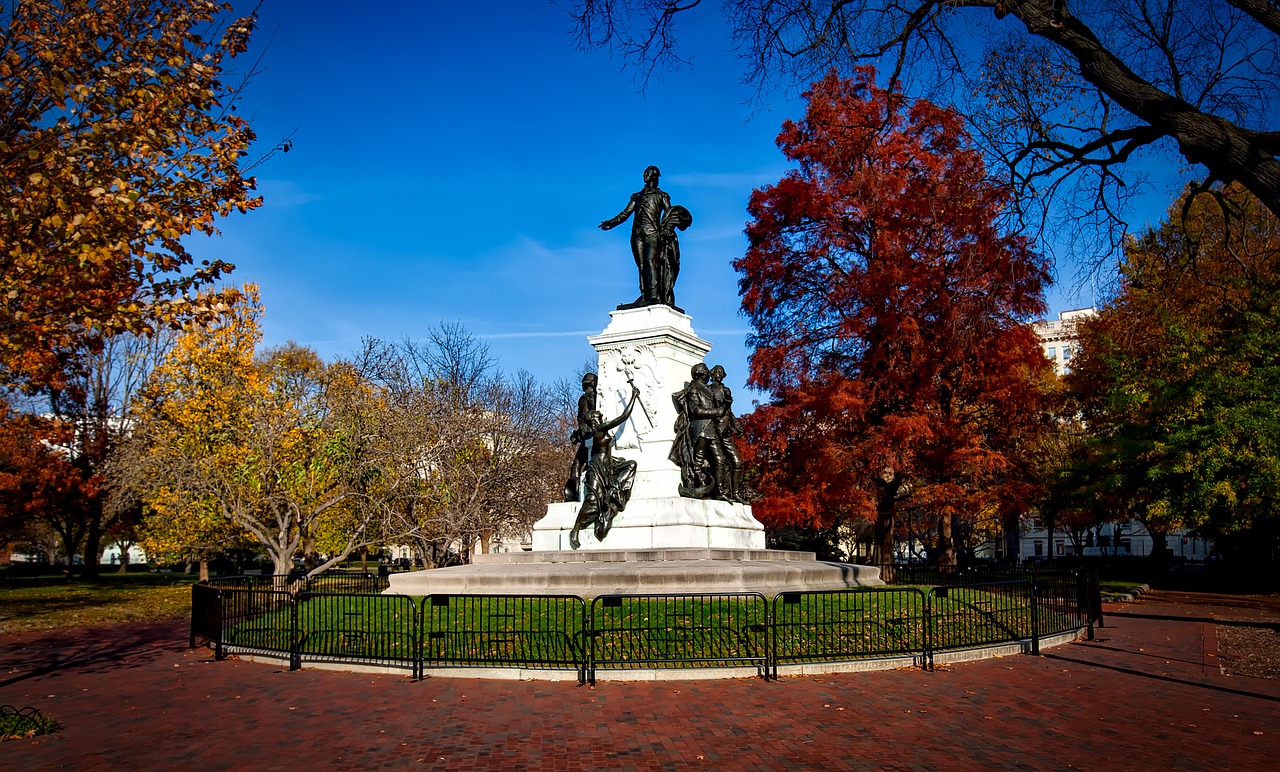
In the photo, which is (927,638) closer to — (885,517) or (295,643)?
(295,643)

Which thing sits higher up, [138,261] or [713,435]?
[138,261]

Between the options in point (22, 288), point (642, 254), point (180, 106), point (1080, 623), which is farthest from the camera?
point (642, 254)

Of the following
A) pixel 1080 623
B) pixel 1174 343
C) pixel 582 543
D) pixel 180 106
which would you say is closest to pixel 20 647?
pixel 582 543

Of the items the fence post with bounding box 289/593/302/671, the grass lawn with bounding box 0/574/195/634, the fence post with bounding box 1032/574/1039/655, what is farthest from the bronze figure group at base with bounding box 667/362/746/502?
the grass lawn with bounding box 0/574/195/634

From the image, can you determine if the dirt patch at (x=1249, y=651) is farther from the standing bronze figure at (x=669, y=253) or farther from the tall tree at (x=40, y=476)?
the tall tree at (x=40, y=476)

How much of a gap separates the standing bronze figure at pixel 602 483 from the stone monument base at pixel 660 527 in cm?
14

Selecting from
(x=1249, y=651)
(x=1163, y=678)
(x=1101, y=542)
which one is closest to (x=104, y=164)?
(x=1163, y=678)

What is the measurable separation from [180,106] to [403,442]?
17568 millimetres

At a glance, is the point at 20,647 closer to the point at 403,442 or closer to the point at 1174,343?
the point at 403,442

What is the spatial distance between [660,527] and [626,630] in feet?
19.4

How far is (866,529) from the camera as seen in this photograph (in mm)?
50469

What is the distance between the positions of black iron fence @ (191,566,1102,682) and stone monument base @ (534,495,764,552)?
3.51 m

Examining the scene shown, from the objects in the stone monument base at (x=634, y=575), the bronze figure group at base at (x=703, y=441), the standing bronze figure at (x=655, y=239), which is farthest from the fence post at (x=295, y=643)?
the standing bronze figure at (x=655, y=239)

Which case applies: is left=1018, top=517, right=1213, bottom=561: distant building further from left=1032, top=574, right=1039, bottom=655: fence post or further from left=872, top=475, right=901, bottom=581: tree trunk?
left=1032, top=574, right=1039, bottom=655: fence post
